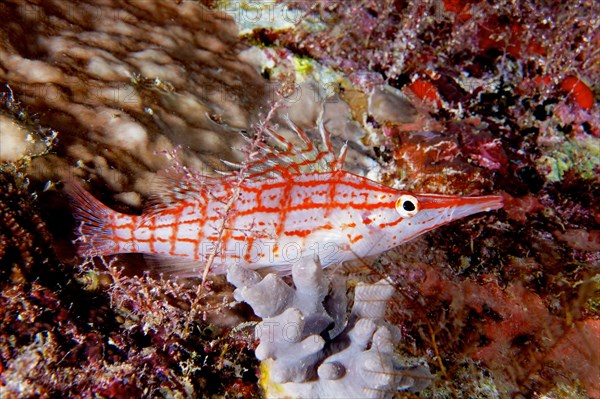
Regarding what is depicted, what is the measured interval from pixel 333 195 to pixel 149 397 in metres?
2.30

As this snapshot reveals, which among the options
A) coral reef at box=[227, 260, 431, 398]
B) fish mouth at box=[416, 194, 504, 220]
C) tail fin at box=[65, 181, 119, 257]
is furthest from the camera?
fish mouth at box=[416, 194, 504, 220]

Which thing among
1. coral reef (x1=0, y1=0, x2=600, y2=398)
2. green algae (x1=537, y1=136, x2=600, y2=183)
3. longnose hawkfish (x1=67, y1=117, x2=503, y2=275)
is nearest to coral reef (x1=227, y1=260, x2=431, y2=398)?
coral reef (x1=0, y1=0, x2=600, y2=398)

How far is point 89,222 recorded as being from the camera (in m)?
3.49

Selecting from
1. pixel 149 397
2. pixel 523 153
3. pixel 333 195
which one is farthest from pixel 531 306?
pixel 149 397

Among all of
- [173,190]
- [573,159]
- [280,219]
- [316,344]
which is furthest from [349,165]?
[573,159]

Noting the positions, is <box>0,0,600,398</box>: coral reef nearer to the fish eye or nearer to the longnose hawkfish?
the longnose hawkfish

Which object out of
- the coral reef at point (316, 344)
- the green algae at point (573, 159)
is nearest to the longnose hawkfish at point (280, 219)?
the coral reef at point (316, 344)

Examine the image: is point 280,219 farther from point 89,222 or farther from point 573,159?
point 573,159

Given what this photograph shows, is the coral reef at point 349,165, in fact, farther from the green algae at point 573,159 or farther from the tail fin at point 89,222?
the tail fin at point 89,222

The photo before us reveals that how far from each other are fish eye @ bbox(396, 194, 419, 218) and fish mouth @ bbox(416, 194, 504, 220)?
7 cm

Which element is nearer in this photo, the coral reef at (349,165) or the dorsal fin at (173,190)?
the coral reef at (349,165)

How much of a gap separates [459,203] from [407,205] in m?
0.50

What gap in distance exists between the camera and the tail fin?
11.3 feet

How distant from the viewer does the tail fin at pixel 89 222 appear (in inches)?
135
